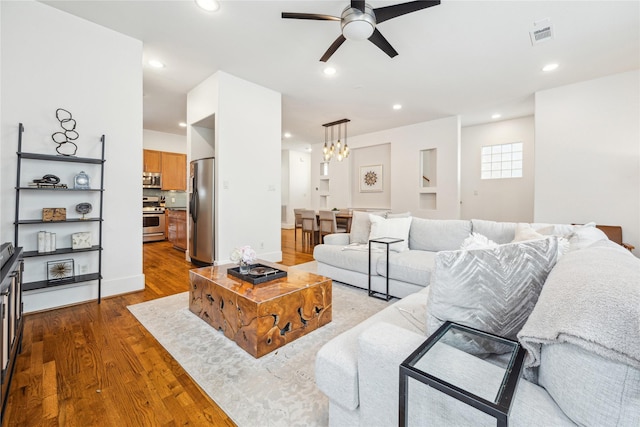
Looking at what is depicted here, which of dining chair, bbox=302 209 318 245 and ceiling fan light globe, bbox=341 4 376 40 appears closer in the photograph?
ceiling fan light globe, bbox=341 4 376 40

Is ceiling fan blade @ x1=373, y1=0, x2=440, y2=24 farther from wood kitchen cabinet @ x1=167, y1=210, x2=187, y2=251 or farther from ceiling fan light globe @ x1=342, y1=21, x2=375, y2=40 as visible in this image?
wood kitchen cabinet @ x1=167, y1=210, x2=187, y2=251

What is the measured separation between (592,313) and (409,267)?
2.12m

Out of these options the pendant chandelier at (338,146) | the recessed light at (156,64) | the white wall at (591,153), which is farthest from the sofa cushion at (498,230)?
the recessed light at (156,64)

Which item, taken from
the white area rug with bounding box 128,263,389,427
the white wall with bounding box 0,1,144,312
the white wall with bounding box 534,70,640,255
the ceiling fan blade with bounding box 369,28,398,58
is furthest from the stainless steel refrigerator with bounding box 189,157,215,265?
the white wall with bounding box 534,70,640,255

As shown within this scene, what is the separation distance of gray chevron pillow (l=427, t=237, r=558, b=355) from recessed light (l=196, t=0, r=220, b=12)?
2.95 metres

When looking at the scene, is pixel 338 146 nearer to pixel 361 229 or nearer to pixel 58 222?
pixel 361 229

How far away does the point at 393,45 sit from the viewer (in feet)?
10.5

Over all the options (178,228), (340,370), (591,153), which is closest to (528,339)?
(340,370)

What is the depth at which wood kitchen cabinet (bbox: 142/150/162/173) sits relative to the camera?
6516mm

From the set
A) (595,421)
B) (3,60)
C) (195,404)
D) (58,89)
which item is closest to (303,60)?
(58,89)

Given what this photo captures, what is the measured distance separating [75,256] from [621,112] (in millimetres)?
7016

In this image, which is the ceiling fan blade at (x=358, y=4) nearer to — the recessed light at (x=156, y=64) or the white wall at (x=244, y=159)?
the white wall at (x=244, y=159)

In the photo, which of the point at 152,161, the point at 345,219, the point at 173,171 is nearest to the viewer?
the point at 345,219

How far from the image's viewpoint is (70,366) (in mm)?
1737
